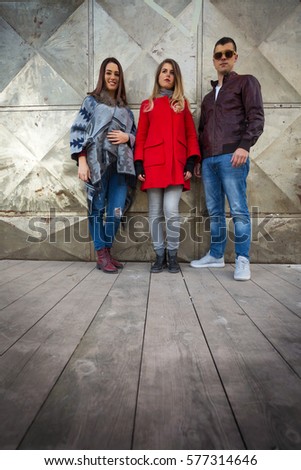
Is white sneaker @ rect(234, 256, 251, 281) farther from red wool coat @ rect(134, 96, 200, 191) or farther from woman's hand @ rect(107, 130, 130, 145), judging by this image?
woman's hand @ rect(107, 130, 130, 145)

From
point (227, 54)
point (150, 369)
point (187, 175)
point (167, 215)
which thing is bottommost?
point (150, 369)

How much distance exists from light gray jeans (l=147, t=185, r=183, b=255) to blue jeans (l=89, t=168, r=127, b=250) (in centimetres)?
23

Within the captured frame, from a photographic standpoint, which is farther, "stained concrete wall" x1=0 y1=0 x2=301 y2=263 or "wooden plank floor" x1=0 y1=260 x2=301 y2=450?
"stained concrete wall" x1=0 y1=0 x2=301 y2=263

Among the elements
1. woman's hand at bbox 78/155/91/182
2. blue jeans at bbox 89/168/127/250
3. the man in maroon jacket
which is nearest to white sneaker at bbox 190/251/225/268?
the man in maroon jacket

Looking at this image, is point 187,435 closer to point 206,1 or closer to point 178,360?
point 178,360

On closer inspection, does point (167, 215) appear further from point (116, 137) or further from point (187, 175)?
point (116, 137)

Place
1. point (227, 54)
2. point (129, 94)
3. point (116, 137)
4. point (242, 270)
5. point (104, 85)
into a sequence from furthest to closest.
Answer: point (129, 94)
point (104, 85)
point (116, 137)
point (227, 54)
point (242, 270)

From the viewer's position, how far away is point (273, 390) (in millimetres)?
744

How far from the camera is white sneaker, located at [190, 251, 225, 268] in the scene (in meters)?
2.31

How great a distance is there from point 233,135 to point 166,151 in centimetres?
46

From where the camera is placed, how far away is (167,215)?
7.13 ft

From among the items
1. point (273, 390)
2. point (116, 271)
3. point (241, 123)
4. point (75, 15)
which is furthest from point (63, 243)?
point (273, 390)

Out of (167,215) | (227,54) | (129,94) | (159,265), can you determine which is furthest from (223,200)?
(129,94)

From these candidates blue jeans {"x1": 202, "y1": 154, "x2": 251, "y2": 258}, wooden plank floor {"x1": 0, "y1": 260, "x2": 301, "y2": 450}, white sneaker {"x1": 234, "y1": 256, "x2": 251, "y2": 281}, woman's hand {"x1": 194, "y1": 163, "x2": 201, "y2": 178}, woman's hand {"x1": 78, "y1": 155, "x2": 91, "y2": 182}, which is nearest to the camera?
wooden plank floor {"x1": 0, "y1": 260, "x2": 301, "y2": 450}
